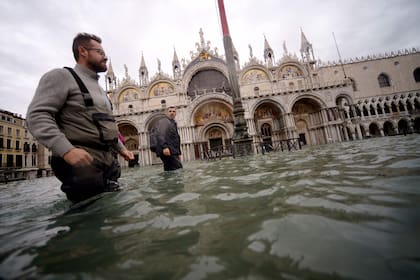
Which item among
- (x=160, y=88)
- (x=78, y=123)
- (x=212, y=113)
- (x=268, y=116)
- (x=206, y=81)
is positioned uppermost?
(x=160, y=88)

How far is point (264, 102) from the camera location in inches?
726

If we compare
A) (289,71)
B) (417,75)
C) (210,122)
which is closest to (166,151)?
(210,122)

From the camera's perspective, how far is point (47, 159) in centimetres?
2703

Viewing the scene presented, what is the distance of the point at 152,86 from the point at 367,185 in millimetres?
23595

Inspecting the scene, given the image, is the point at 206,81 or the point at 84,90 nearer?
the point at 84,90

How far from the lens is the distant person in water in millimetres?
1553

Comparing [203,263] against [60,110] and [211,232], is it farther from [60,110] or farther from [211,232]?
[60,110]

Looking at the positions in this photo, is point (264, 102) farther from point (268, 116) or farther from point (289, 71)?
point (289, 71)

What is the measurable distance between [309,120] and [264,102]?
6.36 meters

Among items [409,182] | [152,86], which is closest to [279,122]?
[152,86]

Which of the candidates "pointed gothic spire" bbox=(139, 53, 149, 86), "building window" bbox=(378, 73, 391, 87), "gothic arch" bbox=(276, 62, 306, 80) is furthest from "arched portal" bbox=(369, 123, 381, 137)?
"pointed gothic spire" bbox=(139, 53, 149, 86)

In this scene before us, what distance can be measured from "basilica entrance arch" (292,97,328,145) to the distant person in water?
20478mm

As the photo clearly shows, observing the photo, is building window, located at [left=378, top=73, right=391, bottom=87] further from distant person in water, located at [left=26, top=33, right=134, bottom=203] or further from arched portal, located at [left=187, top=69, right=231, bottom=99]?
distant person in water, located at [left=26, top=33, right=134, bottom=203]

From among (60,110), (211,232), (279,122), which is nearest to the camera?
(211,232)
